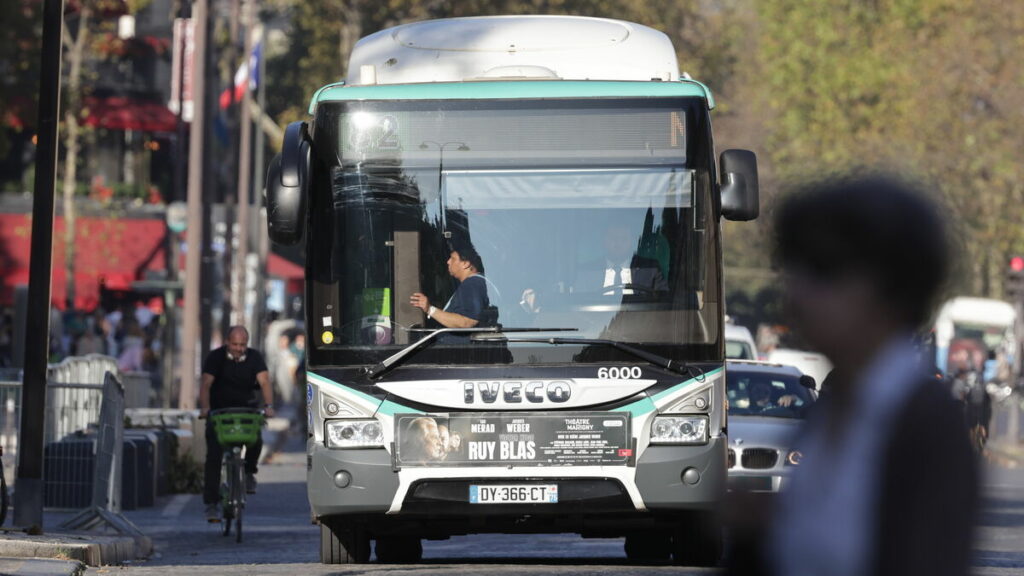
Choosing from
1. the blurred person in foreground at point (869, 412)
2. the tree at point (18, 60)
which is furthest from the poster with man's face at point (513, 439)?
the tree at point (18, 60)

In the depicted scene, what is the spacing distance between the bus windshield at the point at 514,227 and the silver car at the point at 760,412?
4624 millimetres

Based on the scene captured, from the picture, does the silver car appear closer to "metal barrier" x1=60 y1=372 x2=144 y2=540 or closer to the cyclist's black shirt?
→ the cyclist's black shirt

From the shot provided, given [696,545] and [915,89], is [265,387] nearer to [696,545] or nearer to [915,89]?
[696,545]

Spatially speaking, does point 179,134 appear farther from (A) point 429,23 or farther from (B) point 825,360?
(B) point 825,360

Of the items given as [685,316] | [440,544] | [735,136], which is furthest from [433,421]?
[735,136]

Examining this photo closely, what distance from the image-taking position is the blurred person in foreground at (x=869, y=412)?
3.19 m

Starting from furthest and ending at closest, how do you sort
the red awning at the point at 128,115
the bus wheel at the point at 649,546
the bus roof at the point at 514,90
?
the red awning at the point at 128,115 → the bus wheel at the point at 649,546 → the bus roof at the point at 514,90

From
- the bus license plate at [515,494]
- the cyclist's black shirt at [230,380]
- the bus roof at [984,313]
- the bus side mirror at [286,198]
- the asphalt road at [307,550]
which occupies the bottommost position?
the asphalt road at [307,550]

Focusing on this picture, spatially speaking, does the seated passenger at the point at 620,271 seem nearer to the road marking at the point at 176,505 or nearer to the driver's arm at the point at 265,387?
the driver's arm at the point at 265,387

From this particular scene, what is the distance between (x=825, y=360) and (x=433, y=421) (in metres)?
7.58

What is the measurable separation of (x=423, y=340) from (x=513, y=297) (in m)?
0.52

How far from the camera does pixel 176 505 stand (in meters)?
19.9

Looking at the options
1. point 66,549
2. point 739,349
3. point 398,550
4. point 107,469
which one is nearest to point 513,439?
point 398,550

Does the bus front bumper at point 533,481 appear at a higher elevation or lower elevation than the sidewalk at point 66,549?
higher
